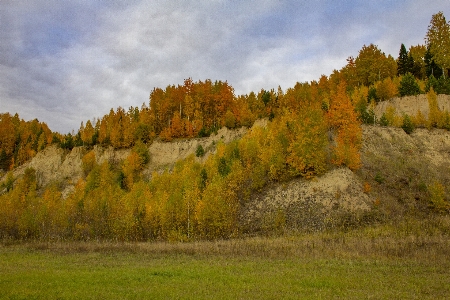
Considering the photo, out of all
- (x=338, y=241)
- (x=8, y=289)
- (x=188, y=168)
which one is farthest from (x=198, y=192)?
(x=8, y=289)

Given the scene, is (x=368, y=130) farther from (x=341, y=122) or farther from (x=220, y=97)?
(x=220, y=97)

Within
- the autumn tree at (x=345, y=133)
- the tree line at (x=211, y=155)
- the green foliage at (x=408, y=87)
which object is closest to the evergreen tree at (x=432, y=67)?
the tree line at (x=211, y=155)

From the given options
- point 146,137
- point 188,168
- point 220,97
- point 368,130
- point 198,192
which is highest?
point 220,97

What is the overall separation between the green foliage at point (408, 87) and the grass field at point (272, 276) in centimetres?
4082

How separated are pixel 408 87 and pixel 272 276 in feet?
179

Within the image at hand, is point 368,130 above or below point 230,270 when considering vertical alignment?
above

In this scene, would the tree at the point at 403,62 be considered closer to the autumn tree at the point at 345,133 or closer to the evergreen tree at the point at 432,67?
the evergreen tree at the point at 432,67

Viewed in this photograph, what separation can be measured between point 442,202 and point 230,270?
31.5 metres

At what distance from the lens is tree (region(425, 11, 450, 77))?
62.7 meters

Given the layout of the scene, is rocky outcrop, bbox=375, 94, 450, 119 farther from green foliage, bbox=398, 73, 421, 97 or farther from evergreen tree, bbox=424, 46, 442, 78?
evergreen tree, bbox=424, 46, 442, 78

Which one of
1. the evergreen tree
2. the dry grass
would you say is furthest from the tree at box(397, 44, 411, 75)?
the dry grass

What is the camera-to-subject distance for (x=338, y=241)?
27.9m

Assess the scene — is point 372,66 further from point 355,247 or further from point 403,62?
point 355,247

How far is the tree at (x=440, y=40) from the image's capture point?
6266cm
